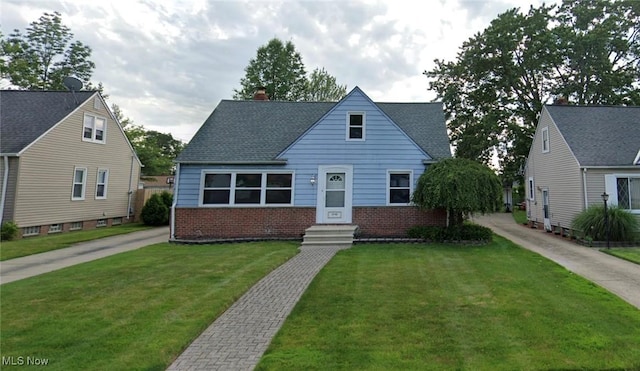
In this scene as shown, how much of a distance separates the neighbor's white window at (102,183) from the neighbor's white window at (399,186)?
1529 cm

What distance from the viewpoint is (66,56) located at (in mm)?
27000

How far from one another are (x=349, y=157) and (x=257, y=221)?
459cm

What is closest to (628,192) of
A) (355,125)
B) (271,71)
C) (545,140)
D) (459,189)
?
(545,140)

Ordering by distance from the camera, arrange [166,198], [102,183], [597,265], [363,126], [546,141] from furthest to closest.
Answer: [166,198], [102,183], [546,141], [363,126], [597,265]

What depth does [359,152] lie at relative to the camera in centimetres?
1340

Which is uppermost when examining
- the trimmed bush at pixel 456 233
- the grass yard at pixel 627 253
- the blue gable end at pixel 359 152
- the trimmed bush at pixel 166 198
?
the blue gable end at pixel 359 152

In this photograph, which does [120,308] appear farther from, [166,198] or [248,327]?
[166,198]

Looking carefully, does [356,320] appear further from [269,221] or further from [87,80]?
[87,80]

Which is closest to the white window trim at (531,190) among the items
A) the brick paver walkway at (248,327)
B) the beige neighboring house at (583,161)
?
the beige neighboring house at (583,161)

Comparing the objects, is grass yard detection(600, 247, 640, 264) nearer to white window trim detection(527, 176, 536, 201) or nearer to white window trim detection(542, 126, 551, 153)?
white window trim detection(542, 126, 551, 153)

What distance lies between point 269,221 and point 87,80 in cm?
2548

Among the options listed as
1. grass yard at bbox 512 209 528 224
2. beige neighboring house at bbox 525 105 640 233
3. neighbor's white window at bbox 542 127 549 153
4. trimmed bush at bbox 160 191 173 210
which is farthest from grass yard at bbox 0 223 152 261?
grass yard at bbox 512 209 528 224

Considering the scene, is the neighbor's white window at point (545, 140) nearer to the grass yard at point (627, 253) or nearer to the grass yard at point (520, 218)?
the grass yard at point (520, 218)

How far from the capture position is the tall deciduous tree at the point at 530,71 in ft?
76.9
